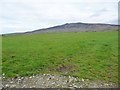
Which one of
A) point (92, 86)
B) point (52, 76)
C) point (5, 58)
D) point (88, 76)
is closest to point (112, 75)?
point (88, 76)

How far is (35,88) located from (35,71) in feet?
17.0

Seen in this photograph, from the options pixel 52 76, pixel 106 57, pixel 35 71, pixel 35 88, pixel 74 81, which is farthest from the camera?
pixel 106 57

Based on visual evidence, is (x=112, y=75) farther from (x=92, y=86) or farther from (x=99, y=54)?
(x=99, y=54)

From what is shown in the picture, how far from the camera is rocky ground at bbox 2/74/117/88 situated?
2270cm

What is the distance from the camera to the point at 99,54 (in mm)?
37219

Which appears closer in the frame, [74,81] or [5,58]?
[74,81]

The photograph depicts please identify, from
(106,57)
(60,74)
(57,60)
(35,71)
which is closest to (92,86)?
(60,74)

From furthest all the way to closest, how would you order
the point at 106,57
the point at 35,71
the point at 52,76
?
the point at 106,57 → the point at 35,71 → the point at 52,76

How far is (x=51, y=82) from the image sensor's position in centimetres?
2345

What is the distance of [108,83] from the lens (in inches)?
941

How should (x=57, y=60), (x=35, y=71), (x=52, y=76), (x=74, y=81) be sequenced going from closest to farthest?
1. (x=74, y=81)
2. (x=52, y=76)
3. (x=35, y=71)
4. (x=57, y=60)

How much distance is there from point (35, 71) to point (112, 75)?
7744mm

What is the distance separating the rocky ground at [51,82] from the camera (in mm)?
22703

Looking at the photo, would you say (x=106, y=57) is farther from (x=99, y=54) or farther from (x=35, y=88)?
(x=35, y=88)
